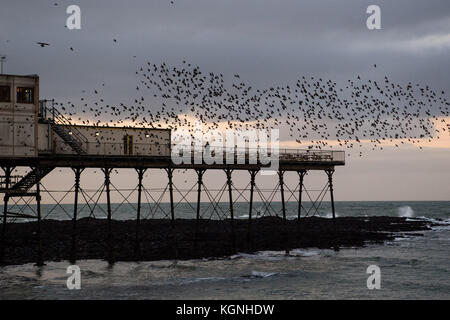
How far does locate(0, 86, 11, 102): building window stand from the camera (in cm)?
3697

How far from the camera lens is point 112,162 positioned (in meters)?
40.7

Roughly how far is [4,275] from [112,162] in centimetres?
977

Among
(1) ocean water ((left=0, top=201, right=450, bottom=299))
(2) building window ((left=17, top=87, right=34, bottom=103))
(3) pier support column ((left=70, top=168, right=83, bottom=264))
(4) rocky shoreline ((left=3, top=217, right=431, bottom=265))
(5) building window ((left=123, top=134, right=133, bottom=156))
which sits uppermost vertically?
(2) building window ((left=17, top=87, right=34, bottom=103))

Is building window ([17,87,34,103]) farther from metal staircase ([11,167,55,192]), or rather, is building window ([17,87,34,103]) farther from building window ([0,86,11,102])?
metal staircase ([11,167,55,192])

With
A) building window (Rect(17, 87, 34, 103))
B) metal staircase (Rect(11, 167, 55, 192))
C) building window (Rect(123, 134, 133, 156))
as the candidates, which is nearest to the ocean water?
metal staircase (Rect(11, 167, 55, 192))

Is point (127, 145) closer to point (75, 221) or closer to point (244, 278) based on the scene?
point (75, 221)

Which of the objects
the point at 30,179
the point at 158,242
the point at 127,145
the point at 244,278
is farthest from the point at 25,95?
the point at 158,242

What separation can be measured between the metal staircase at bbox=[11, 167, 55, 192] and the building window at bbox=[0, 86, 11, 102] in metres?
4.78

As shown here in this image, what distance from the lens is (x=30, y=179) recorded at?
39.5 metres

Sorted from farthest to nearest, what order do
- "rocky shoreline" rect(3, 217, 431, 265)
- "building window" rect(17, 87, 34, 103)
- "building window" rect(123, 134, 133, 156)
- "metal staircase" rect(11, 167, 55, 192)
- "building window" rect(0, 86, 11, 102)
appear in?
1. "rocky shoreline" rect(3, 217, 431, 265)
2. "building window" rect(123, 134, 133, 156)
3. "metal staircase" rect(11, 167, 55, 192)
4. "building window" rect(17, 87, 34, 103)
5. "building window" rect(0, 86, 11, 102)

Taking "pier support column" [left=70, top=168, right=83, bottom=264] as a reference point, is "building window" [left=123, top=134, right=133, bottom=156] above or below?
above

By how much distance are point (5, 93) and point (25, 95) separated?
1.16 meters
